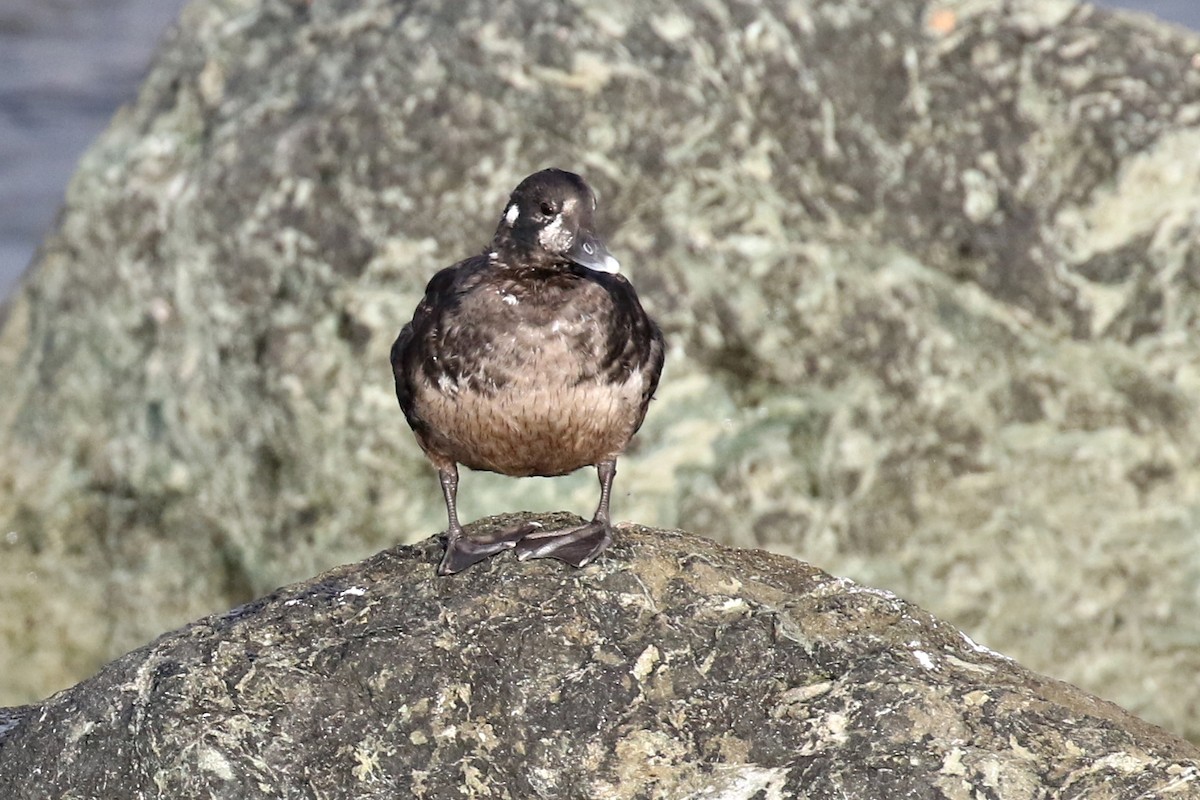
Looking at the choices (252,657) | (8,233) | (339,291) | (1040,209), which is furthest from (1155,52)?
(8,233)

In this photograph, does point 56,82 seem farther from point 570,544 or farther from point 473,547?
point 570,544

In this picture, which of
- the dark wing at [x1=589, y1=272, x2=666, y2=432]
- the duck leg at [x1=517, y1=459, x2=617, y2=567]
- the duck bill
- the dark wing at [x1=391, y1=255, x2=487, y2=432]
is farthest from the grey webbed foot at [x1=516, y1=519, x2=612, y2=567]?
the duck bill

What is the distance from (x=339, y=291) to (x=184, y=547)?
1.44 m

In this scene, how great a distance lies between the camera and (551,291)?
486cm

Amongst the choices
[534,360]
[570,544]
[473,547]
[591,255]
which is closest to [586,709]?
[570,544]

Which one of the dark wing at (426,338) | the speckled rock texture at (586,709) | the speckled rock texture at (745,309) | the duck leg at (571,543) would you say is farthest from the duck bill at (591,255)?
the speckled rock texture at (745,309)

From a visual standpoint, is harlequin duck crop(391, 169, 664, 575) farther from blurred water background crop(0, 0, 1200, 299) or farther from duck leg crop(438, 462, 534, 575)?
blurred water background crop(0, 0, 1200, 299)

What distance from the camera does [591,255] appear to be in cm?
493

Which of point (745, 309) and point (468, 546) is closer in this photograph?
point (468, 546)

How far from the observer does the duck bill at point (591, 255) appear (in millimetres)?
4875

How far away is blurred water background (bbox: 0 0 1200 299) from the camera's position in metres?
15.9

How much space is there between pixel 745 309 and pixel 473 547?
118 inches

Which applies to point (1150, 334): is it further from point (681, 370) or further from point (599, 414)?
point (599, 414)

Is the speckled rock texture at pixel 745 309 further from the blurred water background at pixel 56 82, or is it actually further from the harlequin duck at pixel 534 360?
the blurred water background at pixel 56 82
